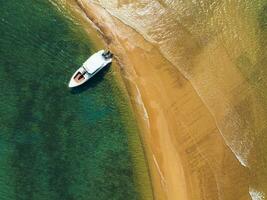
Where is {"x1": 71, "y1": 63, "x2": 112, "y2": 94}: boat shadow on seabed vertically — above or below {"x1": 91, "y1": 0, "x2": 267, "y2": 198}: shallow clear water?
above

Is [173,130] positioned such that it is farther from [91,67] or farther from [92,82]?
[91,67]

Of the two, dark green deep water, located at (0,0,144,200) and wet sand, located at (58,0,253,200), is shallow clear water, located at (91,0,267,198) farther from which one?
dark green deep water, located at (0,0,144,200)

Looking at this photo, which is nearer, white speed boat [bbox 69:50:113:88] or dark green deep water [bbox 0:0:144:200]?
white speed boat [bbox 69:50:113:88]

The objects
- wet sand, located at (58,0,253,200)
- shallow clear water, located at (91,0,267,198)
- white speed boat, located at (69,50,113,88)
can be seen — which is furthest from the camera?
shallow clear water, located at (91,0,267,198)

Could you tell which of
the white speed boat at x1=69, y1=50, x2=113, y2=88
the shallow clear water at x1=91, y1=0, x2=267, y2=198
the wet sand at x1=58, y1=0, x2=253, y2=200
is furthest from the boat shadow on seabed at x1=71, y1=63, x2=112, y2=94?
the shallow clear water at x1=91, y1=0, x2=267, y2=198

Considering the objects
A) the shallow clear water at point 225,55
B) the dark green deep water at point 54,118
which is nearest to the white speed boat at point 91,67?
the dark green deep water at point 54,118

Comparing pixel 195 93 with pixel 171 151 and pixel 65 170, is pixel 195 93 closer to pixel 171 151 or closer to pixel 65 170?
pixel 171 151

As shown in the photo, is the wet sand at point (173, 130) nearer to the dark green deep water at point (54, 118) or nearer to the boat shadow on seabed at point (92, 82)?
the boat shadow on seabed at point (92, 82)
